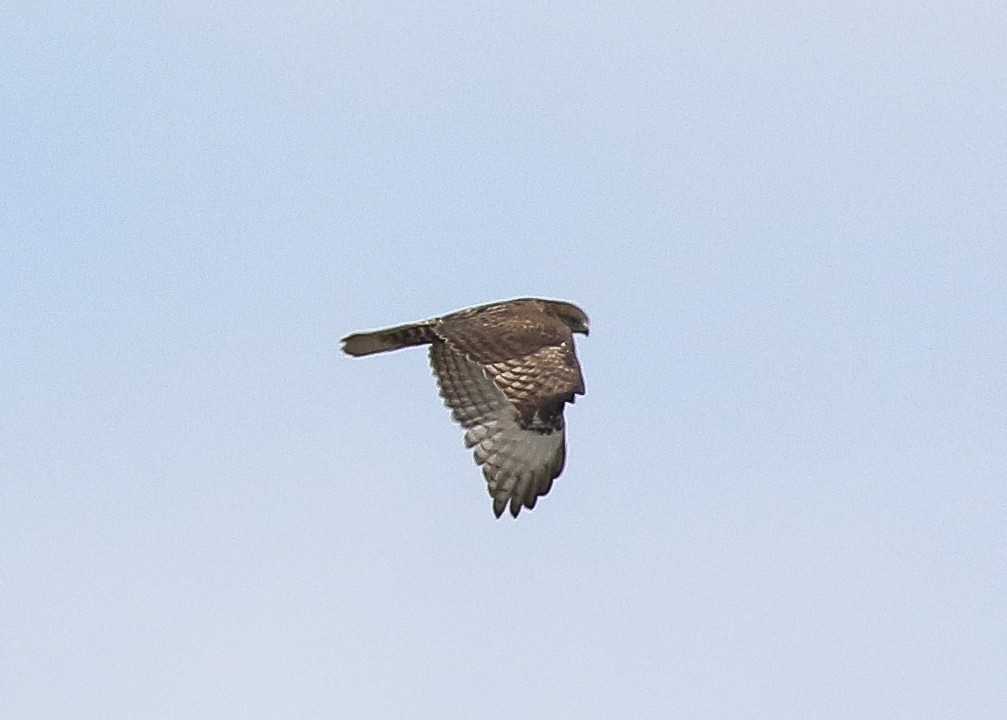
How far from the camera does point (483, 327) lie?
27328 mm

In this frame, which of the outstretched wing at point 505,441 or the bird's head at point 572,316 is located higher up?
the bird's head at point 572,316

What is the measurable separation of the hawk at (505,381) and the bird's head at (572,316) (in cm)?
75

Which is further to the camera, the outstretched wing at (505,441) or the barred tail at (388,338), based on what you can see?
the barred tail at (388,338)

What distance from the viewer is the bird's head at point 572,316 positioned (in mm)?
29078

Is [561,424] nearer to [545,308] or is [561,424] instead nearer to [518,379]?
[518,379]

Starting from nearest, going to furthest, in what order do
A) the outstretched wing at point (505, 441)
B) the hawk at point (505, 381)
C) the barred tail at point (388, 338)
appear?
the hawk at point (505, 381) → the outstretched wing at point (505, 441) → the barred tail at point (388, 338)

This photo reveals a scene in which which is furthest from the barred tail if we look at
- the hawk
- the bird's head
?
the bird's head

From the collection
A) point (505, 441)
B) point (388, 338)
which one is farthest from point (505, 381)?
point (388, 338)

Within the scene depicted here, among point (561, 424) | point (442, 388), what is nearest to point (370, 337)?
point (442, 388)

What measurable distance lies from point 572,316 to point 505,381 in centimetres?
304

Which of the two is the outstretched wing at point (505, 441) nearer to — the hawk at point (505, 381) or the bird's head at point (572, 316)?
the hawk at point (505, 381)

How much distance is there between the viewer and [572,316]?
2917cm

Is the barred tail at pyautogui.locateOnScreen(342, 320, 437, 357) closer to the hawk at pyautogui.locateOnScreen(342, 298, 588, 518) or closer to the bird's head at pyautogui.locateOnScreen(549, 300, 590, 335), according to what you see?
the hawk at pyautogui.locateOnScreen(342, 298, 588, 518)

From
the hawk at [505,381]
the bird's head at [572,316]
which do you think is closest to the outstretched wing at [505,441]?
the hawk at [505,381]
